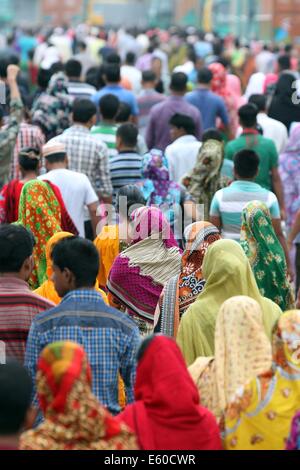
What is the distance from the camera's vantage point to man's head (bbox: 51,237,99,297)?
213 inches

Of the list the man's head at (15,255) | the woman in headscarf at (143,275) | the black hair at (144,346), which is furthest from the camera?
the woman in headscarf at (143,275)

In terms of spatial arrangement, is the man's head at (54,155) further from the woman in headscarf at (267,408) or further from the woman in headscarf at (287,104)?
the woman in headscarf at (287,104)

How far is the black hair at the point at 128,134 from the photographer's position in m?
9.98

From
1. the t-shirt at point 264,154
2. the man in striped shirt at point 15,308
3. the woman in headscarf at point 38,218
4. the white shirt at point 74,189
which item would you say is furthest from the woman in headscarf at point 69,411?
the t-shirt at point 264,154

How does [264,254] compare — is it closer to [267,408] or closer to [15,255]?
[15,255]

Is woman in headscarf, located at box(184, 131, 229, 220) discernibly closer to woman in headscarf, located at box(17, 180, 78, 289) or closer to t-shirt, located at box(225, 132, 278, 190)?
t-shirt, located at box(225, 132, 278, 190)

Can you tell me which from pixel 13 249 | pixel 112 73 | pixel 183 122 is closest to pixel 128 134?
pixel 183 122

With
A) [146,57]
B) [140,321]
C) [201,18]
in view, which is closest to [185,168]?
[140,321]

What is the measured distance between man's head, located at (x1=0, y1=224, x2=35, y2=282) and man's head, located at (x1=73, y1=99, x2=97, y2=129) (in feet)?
14.4

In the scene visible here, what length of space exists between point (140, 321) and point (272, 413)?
222cm

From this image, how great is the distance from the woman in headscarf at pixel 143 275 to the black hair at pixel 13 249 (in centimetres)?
99

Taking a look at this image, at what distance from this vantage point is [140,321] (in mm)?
6953

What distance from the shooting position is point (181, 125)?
35.9ft

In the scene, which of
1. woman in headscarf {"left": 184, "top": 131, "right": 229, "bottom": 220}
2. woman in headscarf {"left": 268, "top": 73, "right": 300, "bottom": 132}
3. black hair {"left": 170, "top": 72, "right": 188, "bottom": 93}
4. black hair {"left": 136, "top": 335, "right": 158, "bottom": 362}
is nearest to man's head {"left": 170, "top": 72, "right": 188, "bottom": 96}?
black hair {"left": 170, "top": 72, "right": 188, "bottom": 93}
